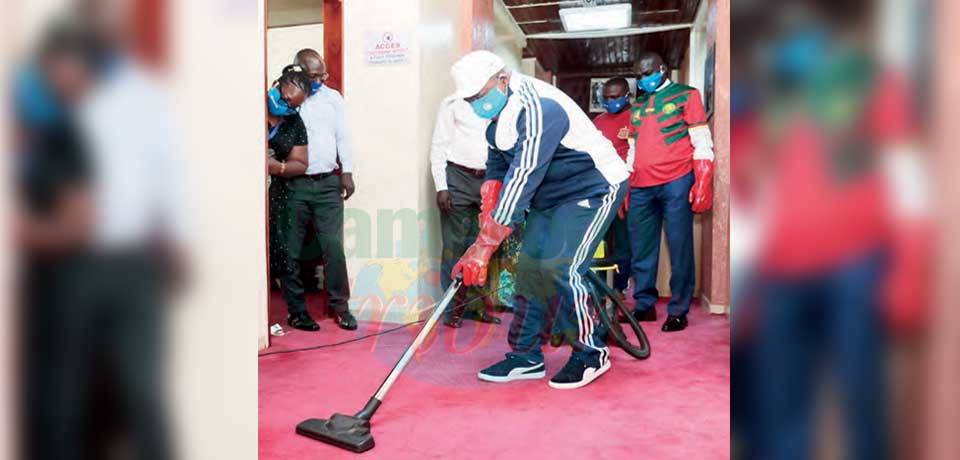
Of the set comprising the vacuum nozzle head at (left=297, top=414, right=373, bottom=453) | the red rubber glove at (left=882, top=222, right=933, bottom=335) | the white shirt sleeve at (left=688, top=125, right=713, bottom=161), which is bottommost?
the vacuum nozzle head at (left=297, top=414, right=373, bottom=453)

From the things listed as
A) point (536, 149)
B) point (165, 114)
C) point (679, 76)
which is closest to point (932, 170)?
point (165, 114)

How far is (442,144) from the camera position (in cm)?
316

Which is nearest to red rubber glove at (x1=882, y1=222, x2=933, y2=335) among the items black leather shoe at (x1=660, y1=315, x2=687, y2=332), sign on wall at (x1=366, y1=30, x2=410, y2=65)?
black leather shoe at (x1=660, y1=315, x2=687, y2=332)

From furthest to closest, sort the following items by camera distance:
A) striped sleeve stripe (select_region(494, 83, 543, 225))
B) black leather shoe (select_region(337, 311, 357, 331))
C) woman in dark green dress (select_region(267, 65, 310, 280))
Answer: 1. black leather shoe (select_region(337, 311, 357, 331))
2. woman in dark green dress (select_region(267, 65, 310, 280))
3. striped sleeve stripe (select_region(494, 83, 543, 225))

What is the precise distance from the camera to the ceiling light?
461 cm

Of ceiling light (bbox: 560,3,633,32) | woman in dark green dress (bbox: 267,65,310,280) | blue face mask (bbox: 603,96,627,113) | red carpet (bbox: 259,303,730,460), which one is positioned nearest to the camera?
red carpet (bbox: 259,303,730,460)

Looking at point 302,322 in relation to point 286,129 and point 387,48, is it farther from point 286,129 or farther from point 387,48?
point 387,48

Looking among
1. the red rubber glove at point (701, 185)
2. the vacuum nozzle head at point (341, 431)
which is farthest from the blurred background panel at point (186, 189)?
the red rubber glove at point (701, 185)

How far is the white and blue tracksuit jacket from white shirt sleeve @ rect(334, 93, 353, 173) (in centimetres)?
101

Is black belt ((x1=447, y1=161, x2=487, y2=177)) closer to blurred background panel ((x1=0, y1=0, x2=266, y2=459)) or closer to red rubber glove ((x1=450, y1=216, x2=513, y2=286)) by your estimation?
red rubber glove ((x1=450, y1=216, x2=513, y2=286))

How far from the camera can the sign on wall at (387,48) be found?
10.00ft

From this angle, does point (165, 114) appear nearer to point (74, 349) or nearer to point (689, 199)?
point (74, 349)

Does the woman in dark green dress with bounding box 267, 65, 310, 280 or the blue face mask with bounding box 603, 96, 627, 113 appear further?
the blue face mask with bounding box 603, 96, 627, 113

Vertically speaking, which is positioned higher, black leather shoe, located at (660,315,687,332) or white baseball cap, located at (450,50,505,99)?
white baseball cap, located at (450,50,505,99)
